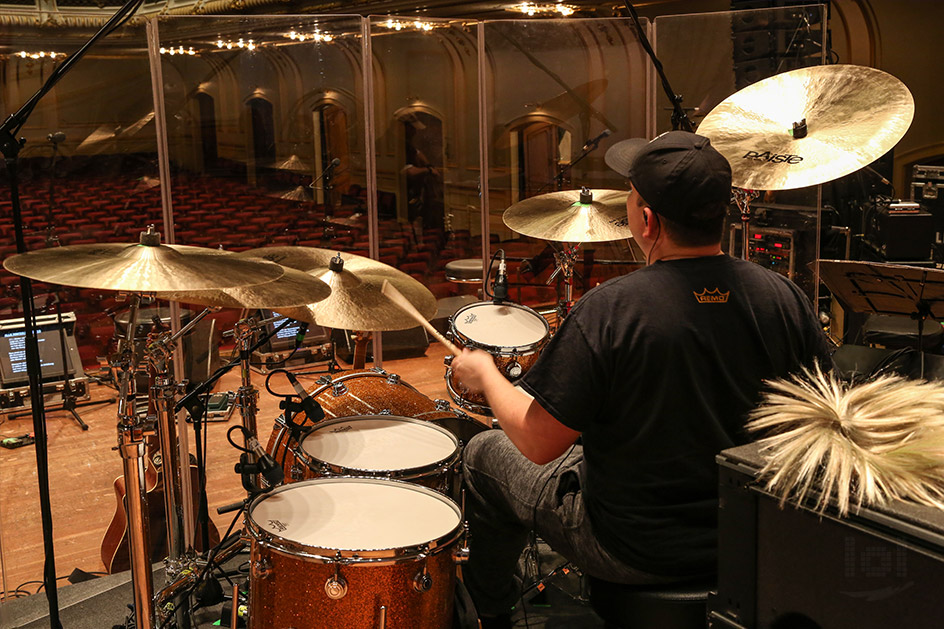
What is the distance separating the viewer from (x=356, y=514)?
208 cm

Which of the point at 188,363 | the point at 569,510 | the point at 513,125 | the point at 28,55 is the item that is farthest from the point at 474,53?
the point at 569,510

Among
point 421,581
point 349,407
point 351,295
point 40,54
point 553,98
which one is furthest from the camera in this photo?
point 553,98

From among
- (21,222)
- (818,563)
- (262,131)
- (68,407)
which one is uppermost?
(262,131)

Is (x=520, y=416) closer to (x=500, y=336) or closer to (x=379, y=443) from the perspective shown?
(x=379, y=443)

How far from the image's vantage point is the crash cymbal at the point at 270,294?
2074 millimetres

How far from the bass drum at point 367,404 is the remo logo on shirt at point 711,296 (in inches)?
46.9

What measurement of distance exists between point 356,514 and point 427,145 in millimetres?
3592

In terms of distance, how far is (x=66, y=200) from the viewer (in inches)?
239

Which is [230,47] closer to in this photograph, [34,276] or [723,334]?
[34,276]

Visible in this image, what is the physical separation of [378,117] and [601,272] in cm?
186

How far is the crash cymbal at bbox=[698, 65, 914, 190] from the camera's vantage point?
2504 mm

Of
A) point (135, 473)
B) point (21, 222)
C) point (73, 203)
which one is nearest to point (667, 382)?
point (135, 473)

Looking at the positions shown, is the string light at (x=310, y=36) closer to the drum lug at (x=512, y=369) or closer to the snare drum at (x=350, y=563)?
the drum lug at (x=512, y=369)

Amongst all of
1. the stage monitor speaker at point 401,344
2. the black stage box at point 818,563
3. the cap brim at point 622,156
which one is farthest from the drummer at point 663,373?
the stage monitor speaker at point 401,344
